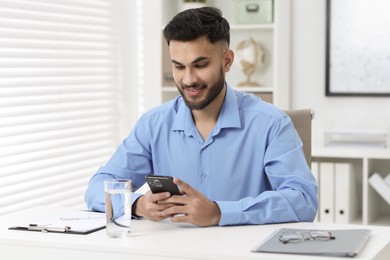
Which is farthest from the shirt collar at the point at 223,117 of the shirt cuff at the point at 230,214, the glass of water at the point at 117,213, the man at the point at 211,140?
the glass of water at the point at 117,213

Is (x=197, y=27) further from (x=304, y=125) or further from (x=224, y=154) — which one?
(x=304, y=125)

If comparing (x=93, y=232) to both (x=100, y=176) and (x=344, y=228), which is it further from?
(x=344, y=228)

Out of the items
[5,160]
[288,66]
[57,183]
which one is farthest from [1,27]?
[288,66]

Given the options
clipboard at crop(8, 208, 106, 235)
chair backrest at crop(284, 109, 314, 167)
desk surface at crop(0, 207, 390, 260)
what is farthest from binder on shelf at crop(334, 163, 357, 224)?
clipboard at crop(8, 208, 106, 235)

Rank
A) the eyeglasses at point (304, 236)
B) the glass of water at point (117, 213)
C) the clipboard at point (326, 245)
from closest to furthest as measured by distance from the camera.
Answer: the clipboard at point (326, 245)
the eyeglasses at point (304, 236)
the glass of water at point (117, 213)

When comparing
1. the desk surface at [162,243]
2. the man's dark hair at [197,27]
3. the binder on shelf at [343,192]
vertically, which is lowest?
the binder on shelf at [343,192]

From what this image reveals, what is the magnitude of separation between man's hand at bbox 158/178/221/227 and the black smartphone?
18 millimetres

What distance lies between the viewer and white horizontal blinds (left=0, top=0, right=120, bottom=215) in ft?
12.0

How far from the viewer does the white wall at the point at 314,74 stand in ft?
14.2

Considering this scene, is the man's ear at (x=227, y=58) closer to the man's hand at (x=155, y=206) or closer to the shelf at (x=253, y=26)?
the man's hand at (x=155, y=206)

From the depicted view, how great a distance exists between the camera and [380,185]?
395cm

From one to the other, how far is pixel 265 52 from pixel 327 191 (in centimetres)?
93

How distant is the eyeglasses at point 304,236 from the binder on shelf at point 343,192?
1.97 m

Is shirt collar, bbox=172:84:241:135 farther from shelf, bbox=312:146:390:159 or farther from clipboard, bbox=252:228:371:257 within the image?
shelf, bbox=312:146:390:159
